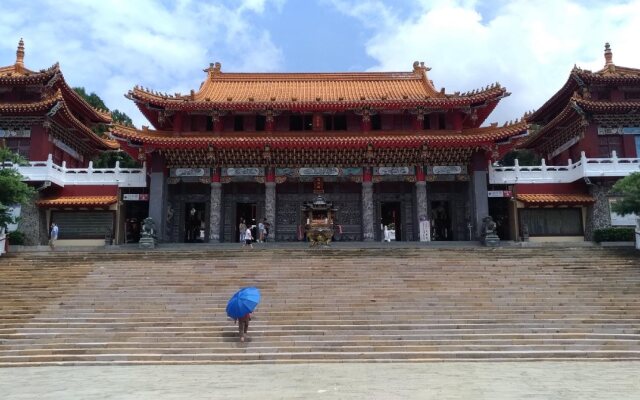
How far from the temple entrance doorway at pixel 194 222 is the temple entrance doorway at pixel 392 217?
9.10 metres

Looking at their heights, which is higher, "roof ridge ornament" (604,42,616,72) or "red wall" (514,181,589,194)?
"roof ridge ornament" (604,42,616,72)

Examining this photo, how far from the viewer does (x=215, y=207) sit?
25141 mm

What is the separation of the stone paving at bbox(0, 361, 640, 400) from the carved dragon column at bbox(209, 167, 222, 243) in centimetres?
1382

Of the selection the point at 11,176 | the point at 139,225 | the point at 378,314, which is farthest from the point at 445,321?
the point at 139,225

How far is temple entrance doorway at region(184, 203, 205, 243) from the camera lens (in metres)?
27.0

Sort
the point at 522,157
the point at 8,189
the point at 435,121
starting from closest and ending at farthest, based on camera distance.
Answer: the point at 8,189
the point at 435,121
the point at 522,157

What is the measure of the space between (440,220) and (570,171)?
6.57 meters

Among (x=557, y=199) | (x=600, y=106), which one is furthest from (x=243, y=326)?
(x=600, y=106)

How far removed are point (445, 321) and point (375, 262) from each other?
5.63m

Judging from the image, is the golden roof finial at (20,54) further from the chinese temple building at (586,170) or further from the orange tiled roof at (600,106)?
the orange tiled roof at (600,106)

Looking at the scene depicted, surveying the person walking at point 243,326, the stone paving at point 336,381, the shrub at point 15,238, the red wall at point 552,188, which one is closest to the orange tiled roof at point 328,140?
the red wall at point 552,188

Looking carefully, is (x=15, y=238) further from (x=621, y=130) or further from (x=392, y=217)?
(x=621, y=130)

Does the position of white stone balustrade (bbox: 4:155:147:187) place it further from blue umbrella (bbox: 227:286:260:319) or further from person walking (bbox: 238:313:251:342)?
blue umbrella (bbox: 227:286:260:319)

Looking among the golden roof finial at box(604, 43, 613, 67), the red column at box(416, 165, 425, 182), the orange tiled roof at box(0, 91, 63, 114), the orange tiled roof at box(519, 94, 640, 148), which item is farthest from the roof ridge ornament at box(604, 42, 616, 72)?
the orange tiled roof at box(0, 91, 63, 114)
